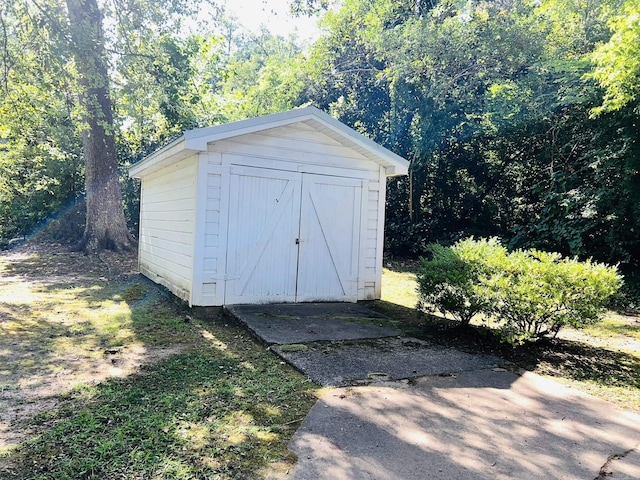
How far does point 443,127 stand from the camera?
506 inches

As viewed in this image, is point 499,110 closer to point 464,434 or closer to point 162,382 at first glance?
point 464,434

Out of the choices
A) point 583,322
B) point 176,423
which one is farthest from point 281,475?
point 583,322

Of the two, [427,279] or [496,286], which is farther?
[427,279]

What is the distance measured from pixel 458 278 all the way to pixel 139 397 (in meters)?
3.50

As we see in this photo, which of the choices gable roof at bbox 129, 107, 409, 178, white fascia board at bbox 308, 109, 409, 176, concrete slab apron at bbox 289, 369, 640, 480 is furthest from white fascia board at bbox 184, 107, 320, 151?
concrete slab apron at bbox 289, 369, 640, 480

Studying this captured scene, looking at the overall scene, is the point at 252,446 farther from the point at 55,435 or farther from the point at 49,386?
the point at 49,386

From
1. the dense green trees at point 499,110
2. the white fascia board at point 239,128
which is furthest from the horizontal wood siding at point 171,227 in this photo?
the dense green trees at point 499,110

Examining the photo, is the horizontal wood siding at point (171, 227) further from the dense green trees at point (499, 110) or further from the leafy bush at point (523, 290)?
the dense green trees at point (499, 110)

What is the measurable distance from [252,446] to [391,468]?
0.82 meters

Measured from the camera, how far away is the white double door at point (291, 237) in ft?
19.6

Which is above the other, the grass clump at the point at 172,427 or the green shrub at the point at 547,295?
the green shrub at the point at 547,295

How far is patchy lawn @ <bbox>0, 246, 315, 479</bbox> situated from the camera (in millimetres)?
2359

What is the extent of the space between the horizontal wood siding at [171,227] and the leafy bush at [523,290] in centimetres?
339

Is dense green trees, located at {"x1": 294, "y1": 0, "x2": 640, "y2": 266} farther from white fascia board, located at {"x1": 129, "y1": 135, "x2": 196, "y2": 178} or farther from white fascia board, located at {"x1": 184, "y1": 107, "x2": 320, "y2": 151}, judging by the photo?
white fascia board, located at {"x1": 129, "y1": 135, "x2": 196, "y2": 178}
